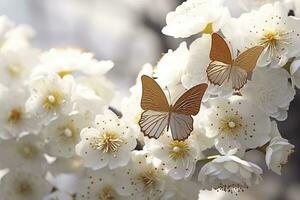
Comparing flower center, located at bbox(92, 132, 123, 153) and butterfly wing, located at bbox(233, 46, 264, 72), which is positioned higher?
butterfly wing, located at bbox(233, 46, 264, 72)

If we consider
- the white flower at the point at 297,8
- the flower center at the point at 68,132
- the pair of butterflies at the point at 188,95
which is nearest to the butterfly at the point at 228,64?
the pair of butterflies at the point at 188,95

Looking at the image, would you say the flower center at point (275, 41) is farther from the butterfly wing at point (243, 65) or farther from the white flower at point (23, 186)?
the white flower at point (23, 186)

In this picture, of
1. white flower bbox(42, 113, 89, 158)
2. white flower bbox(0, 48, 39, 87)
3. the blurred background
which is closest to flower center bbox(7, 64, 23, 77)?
white flower bbox(0, 48, 39, 87)

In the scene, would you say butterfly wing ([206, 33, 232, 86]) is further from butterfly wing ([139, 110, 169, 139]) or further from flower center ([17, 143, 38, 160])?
flower center ([17, 143, 38, 160])

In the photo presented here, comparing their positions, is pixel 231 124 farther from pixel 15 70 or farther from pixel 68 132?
pixel 15 70

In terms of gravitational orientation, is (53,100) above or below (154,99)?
below

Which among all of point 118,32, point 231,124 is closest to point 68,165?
point 231,124
